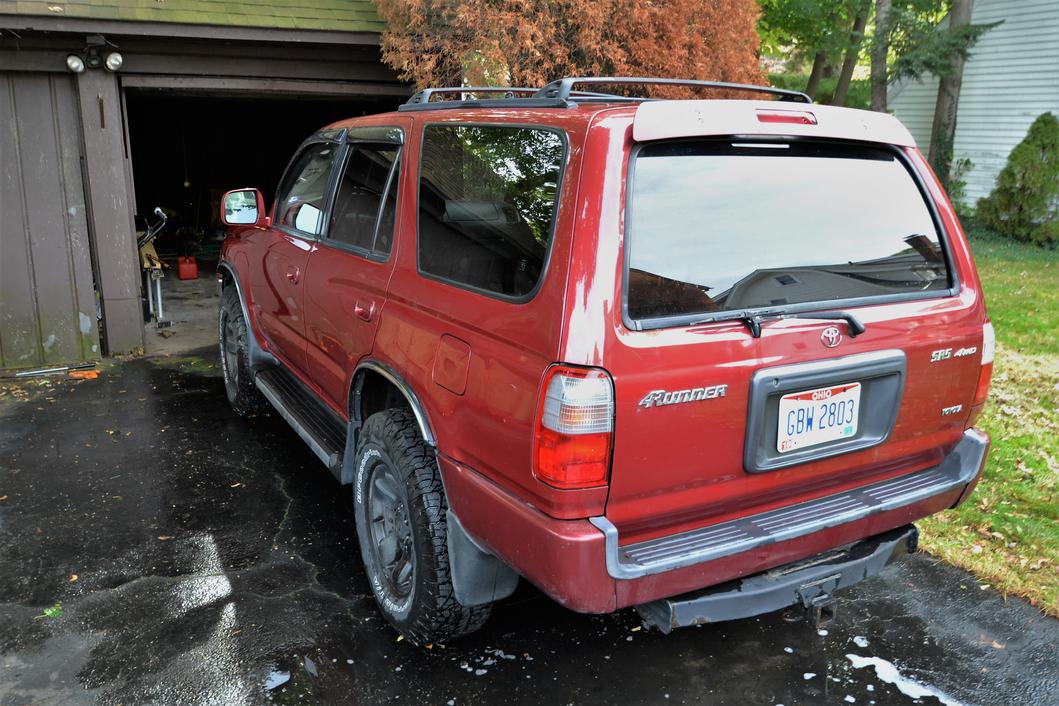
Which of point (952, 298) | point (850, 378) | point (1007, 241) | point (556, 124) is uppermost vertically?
point (556, 124)

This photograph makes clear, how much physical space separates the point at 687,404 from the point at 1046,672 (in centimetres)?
194

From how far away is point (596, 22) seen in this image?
267 inches

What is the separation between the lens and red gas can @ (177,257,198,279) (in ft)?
37.6

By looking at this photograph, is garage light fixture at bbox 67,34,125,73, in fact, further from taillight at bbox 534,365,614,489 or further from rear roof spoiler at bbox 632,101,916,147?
taillight at bbox 534,365,614,489

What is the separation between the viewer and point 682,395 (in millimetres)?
2291

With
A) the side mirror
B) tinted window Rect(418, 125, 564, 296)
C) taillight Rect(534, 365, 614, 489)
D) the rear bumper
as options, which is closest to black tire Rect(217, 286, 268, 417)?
the side mirror

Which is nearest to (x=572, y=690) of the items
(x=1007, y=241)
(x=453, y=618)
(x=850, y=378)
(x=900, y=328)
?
(x=453, y=618)

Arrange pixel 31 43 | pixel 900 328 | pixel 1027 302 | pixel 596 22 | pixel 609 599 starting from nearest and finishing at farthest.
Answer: pixel 609 599 → pixel 900 328 → pixel 31 43 → pixel 596 22 → pixel 1027 302

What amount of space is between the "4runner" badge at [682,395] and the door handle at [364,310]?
1.39 meters

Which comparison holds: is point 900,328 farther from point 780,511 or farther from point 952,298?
point 780,511

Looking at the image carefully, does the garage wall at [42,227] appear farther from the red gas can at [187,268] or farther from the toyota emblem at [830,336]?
the toyota emblem at [830,336]

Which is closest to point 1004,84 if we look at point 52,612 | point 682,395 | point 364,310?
point 364,310

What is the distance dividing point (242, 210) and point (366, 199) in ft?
5.34

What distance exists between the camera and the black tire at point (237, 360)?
5215 mm
